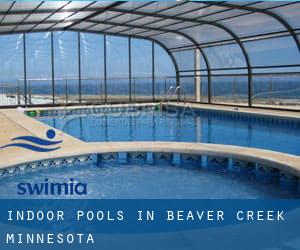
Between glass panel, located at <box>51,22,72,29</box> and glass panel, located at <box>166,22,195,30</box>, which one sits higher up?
glass panel, located at <box>51,22,72,29</box>

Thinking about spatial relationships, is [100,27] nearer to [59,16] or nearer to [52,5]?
[59,16]

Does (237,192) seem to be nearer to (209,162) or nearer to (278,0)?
(209,162)

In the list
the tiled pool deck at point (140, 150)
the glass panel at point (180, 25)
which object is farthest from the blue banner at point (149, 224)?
the glass panel at point (180, 25)

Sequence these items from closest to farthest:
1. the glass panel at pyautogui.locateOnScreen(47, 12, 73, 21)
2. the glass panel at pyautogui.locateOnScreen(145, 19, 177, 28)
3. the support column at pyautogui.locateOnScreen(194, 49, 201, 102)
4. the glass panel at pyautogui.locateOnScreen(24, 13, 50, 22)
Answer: the glass panel at pyautogui.locateOnScreen(47, 12, 73, 21)
the glass panel at pyautogui.locateOnScreen(24, 13, 50, 22)
the glass panel at pyautogui.locateOnScreen(145, 19, 177, 28)
the support column at pyautogui.locateOnScreen(194, 49, 201, 102)

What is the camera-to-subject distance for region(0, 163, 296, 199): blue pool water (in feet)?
20.7

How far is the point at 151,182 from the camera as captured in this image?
23.0 feet

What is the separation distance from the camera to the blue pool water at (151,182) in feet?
20.7

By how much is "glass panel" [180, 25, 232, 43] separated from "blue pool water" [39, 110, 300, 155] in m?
3.14

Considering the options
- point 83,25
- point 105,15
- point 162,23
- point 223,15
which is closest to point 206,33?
point 162,23

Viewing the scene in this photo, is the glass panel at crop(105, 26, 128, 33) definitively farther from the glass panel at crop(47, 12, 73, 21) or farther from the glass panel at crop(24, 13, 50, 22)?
the glass panel at crop(24, 13, 50, 22)

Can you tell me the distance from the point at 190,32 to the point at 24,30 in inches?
278

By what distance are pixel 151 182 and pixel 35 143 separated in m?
3.11

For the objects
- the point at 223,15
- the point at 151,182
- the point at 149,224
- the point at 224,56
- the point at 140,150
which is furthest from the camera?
the point at 224,56

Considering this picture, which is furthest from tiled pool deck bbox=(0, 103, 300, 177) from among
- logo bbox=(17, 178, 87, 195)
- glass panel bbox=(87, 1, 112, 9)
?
glass panel bbox=(87, 1, 112, 9)
